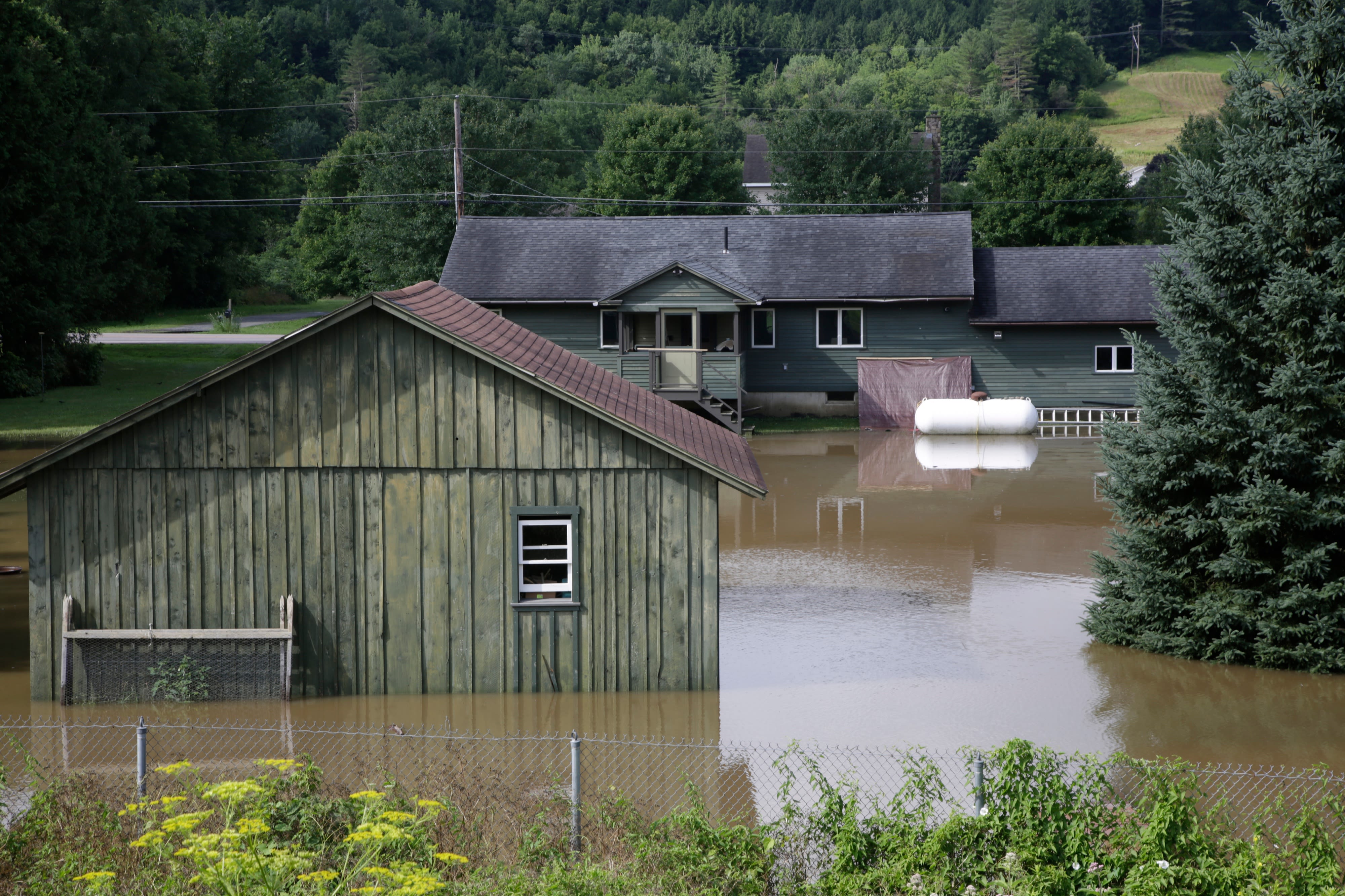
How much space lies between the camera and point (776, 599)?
18.7 m

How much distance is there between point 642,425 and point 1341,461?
25.7 ft

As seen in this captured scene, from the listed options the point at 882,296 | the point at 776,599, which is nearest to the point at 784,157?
the point at 882,296

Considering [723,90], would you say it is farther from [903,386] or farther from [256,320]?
[903,386]

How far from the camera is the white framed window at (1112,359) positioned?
38031 millimetres

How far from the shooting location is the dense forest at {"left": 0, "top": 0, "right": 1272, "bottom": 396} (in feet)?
133

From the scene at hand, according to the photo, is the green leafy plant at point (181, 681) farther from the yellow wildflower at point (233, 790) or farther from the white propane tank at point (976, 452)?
the white propane tank at point (976, 452)

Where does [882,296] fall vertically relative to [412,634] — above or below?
above

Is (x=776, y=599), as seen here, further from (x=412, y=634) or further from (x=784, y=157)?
(x=784, y=157)

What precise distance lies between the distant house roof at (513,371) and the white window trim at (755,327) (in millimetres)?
22962

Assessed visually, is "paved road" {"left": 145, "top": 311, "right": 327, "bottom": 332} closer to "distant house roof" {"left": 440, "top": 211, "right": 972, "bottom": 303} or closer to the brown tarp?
"distant house roof" {"left": 440, "top": 211, "right": 972, "bottom": 303}

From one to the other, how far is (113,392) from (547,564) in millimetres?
29344

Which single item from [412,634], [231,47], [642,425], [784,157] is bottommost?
[412,634]

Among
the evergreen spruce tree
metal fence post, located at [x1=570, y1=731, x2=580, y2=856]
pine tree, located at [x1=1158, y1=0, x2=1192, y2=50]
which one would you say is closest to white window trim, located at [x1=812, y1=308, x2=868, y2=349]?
the evergreen spruce tree

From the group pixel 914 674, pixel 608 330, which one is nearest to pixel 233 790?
pixel 914 674
